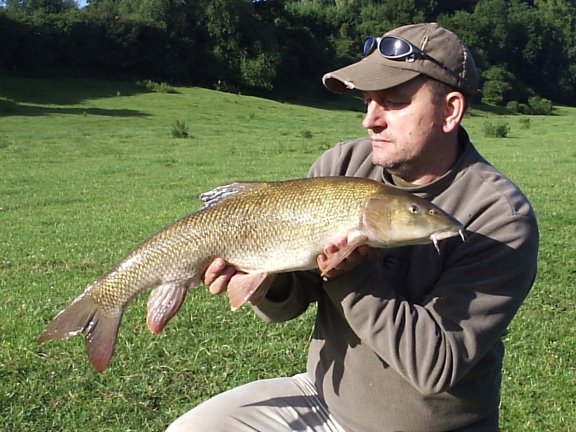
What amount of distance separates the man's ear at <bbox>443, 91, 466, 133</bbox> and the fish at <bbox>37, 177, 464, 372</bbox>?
415mm

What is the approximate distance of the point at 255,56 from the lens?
63219mm

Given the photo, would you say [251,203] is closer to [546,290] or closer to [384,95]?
[384,95]

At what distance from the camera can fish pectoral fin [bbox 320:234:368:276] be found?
276 cm

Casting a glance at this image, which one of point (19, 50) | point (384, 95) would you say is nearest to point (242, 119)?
point (19, 50)

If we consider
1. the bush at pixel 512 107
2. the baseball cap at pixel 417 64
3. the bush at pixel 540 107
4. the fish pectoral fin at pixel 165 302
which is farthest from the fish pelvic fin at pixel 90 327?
the bush at pixel 540 107

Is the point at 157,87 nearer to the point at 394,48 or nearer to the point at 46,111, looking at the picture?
the point at 46,111

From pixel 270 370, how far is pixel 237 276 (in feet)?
7.76

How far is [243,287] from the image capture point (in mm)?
3004

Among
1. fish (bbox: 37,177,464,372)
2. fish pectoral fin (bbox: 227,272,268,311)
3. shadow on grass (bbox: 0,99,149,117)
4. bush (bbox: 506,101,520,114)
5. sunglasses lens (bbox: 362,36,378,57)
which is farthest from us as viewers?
bush (bbox: 506,101,520,114)

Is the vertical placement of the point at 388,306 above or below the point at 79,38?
above

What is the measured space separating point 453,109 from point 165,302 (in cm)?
144

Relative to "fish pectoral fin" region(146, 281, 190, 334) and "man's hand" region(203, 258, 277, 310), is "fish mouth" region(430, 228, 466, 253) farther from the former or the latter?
"fish pectoral fin" region(146, 281, 190, 334)

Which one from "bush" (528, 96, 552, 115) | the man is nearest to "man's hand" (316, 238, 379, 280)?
the man

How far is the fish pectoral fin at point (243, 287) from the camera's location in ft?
9.74
